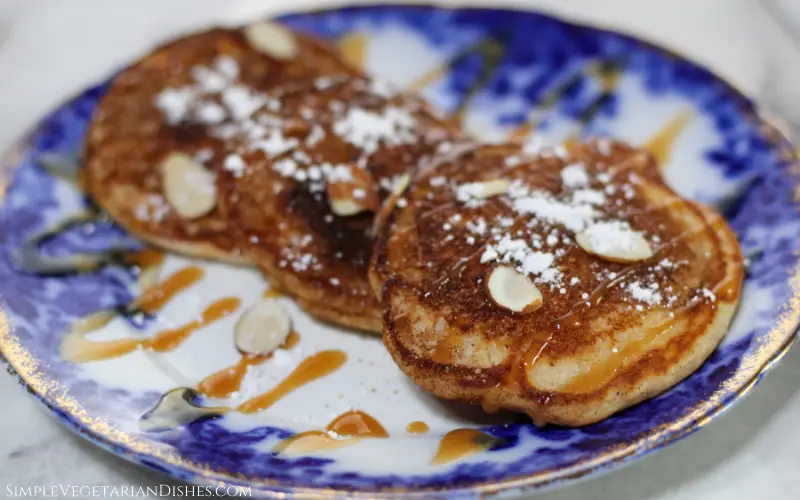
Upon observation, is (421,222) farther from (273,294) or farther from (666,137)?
(666,137)

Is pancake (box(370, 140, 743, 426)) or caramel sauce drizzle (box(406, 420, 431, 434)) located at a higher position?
pancake (box(370, 140, 743, 426))

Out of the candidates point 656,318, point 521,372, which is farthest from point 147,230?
point 656,318

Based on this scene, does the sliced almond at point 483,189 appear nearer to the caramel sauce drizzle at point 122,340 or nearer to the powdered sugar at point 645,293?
the powdered sugar at point 645,293

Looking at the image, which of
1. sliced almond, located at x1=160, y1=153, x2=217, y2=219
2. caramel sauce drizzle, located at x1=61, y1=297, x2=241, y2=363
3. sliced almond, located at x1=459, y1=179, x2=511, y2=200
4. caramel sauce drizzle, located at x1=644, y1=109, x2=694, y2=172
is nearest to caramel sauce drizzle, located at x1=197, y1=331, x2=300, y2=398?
caramel sauce drizzle, located at x1=61, y1=297, x2=241, y2=363

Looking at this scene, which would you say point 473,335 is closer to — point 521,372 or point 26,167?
point 521,372

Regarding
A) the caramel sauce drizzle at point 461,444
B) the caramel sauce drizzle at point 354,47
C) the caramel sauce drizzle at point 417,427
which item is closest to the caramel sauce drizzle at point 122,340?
the caramel sauce drizzle at point 417,427

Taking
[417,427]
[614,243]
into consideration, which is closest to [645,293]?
[614,243]

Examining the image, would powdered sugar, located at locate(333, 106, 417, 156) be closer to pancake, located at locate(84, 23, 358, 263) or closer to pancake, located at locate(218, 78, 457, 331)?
pancake, located at locate(218, 78, 457, 331)
